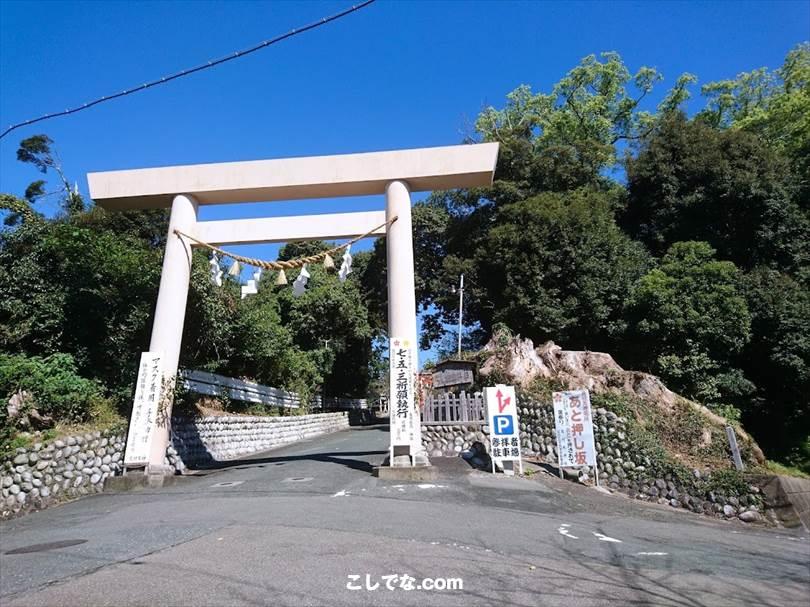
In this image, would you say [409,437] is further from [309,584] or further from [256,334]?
[256,334]

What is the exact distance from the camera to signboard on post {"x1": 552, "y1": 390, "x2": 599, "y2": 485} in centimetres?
Result: 1065

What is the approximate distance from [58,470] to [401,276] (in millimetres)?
7042

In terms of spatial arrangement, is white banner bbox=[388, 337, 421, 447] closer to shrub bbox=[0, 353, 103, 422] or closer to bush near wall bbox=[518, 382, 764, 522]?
bush near wall bbox=[518, 382, 764, 522]

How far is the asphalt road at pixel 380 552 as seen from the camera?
370 cm

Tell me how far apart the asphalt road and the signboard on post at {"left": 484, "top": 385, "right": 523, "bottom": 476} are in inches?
57.5

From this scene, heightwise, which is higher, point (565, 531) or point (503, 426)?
point (503, 426)

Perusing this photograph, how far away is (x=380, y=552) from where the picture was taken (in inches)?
181

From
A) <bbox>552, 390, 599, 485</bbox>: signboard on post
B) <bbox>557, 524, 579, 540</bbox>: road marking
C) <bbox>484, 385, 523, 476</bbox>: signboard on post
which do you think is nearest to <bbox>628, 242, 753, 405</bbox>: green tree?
<bbox>552, 390, 599, 485</bbox>: signboard on post

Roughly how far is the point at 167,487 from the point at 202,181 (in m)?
6.43

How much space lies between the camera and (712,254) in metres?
18.3

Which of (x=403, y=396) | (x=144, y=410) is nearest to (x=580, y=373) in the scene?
(x=403, y=396)

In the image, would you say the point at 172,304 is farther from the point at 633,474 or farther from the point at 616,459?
the point at 633,474

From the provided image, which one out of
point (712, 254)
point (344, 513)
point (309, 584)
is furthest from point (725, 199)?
point (309, 584)

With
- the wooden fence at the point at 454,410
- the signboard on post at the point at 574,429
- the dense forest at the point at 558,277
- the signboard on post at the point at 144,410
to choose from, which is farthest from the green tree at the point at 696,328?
the signboard on post at the point at 144,410
